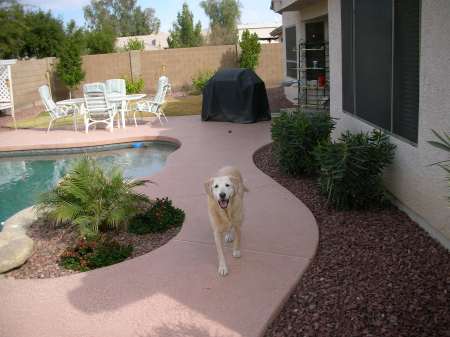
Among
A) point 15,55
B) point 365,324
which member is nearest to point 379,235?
point 365,324

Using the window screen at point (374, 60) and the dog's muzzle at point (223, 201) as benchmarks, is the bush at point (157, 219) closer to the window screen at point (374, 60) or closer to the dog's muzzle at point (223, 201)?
the dog's muzzle at point (223, 201)

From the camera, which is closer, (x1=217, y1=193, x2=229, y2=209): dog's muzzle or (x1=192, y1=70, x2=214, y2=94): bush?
(x1=217, y1=193, x2=229, y2=209): dog's muzzle

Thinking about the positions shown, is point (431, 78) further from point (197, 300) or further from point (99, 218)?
point (99, 218)

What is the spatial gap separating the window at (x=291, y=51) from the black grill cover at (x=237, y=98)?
9.62ft

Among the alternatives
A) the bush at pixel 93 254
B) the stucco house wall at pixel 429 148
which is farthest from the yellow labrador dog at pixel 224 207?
the stucco house wall at pixel 429 148

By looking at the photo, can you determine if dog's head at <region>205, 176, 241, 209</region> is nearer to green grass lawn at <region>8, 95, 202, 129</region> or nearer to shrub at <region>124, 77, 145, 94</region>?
green grass lawn at <region>8, 95, 202, 129</region>

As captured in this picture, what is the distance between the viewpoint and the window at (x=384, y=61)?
15.3 ft

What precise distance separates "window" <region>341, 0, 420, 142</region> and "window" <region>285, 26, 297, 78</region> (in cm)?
772

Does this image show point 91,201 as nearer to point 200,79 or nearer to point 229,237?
point 229,237

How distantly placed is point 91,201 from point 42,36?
22.4 m

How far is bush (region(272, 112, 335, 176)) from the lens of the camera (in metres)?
6.59

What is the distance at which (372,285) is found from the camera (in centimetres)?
369

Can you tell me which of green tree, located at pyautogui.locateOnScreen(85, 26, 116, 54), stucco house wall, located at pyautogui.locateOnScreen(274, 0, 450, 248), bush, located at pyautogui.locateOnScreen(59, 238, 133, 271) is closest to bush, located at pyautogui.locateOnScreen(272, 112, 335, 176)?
stucco house wall, located at pyautogui.locateOnScreen(274, 0, 450, 248)

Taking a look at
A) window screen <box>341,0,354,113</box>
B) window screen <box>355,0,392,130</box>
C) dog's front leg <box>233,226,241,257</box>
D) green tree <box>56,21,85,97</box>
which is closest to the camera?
dog's front leg <box>233,226,241,257</box>
